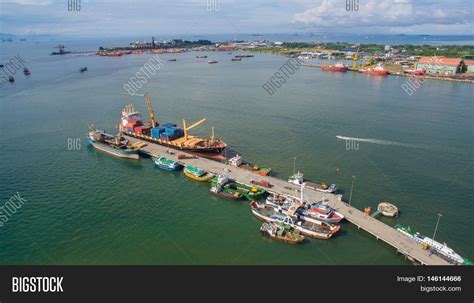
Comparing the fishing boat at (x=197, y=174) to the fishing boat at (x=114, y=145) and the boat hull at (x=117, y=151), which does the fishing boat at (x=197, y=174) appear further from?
the fishing boat at (x=114, y=145)

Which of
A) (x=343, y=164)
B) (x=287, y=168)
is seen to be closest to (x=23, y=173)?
(x=287, y=168)

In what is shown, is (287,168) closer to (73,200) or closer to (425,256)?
(425,256)

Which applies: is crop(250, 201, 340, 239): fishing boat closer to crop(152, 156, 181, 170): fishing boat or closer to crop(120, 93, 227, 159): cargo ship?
crop(152, 156, 181, 170): fishing boat

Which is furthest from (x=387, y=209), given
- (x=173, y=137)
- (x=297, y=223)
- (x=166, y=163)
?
(x=173, y=137)

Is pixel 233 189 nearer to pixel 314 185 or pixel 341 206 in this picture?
pixel 314 185

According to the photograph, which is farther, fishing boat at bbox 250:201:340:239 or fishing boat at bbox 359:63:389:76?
fishing boat at bbox 359:63:389:76

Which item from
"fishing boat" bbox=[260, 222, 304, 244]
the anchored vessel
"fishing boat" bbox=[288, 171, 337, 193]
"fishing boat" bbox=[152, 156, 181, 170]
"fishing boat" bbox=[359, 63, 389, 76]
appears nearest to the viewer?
"fishing boat" bbox=[260, 222, 304, 244]

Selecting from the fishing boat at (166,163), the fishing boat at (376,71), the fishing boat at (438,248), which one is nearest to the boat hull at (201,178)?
the fishing boat at (166,163)

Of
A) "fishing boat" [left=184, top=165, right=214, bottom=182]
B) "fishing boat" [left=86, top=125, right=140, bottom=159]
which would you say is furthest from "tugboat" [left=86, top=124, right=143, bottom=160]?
"fishing boat" [left=184, top=165, right=214, bottom=182]
